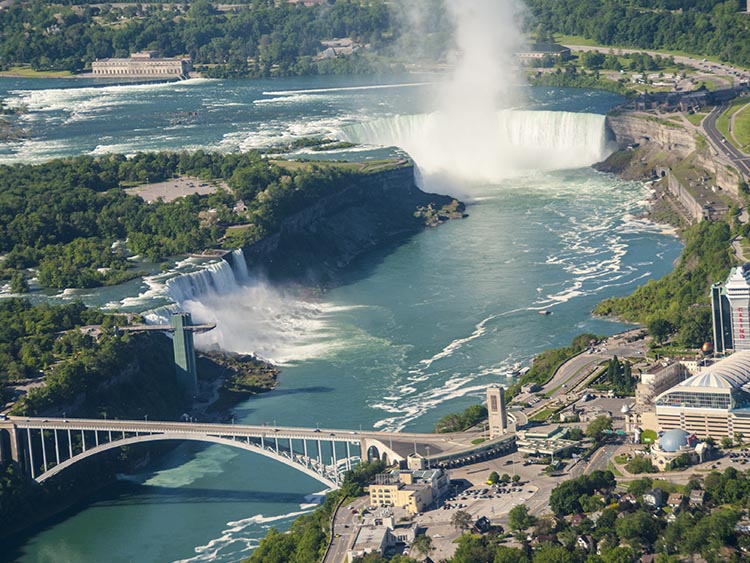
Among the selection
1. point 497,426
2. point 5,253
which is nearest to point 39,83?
point 5,253

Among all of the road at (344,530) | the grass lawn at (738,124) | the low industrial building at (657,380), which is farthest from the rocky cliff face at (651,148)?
the road at (344,530)

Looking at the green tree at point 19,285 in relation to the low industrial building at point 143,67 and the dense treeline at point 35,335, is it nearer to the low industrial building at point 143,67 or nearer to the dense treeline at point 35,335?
the dense treeline at point 35,335

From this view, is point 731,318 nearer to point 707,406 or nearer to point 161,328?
point 707,406

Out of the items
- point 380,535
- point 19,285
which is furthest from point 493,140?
point 380,535

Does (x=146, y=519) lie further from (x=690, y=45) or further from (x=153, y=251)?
(x=690, y=45)

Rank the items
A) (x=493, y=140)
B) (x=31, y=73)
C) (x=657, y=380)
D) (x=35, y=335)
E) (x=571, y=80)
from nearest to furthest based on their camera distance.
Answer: (x=657, y=380), (x=35, y=335), (x=493, y=140), (x=571, y=80), (x=31, y=73)
